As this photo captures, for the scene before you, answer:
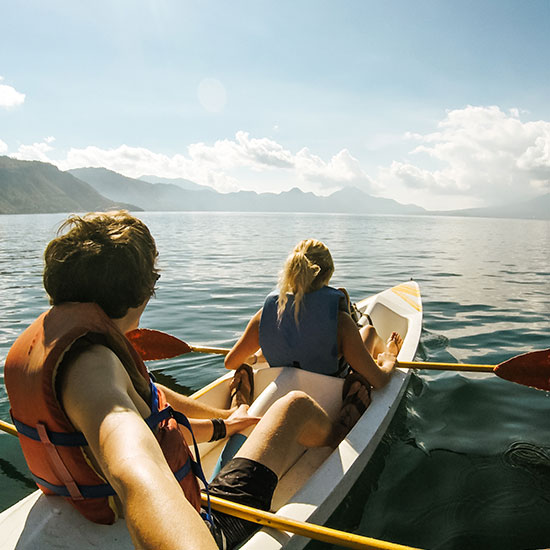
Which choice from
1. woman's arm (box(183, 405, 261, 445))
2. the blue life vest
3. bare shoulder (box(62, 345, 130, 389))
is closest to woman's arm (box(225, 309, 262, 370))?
the blue life vest

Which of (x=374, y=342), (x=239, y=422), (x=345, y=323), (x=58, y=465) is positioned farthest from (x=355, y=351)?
(x=58, y=465)

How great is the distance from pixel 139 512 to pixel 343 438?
2690 mm

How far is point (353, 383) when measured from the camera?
375 cm

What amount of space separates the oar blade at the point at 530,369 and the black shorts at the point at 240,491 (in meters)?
3.28

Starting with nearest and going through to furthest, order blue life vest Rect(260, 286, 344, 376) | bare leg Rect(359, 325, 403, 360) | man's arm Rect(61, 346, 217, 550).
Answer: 1. man's arm Rect(61, 346, 217, 550)
2. blue life vest Rect(260, 286, 344, 376)
3. bare leg Rect(359, 325, 403, 360)

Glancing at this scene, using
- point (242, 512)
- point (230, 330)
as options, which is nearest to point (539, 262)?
point (230, 330)

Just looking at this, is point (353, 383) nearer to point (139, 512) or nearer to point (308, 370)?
point (308, 370)

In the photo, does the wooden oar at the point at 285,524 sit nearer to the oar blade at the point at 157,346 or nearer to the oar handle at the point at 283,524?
the oar handle at the point at 283,524

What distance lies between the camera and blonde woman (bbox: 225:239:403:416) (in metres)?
3.48

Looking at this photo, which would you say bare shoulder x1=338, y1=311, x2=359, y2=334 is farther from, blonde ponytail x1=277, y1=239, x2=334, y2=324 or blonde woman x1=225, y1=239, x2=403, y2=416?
blonde ponytail x1=277, y1=239, x2=334, y2=324

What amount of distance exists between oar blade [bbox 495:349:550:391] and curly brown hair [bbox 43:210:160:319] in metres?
4.29

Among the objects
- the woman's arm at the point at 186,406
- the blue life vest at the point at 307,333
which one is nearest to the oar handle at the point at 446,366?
the blue life vest at the point at 307,333

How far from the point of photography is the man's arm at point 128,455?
101 centimetres

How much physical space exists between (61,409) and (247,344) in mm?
2522
